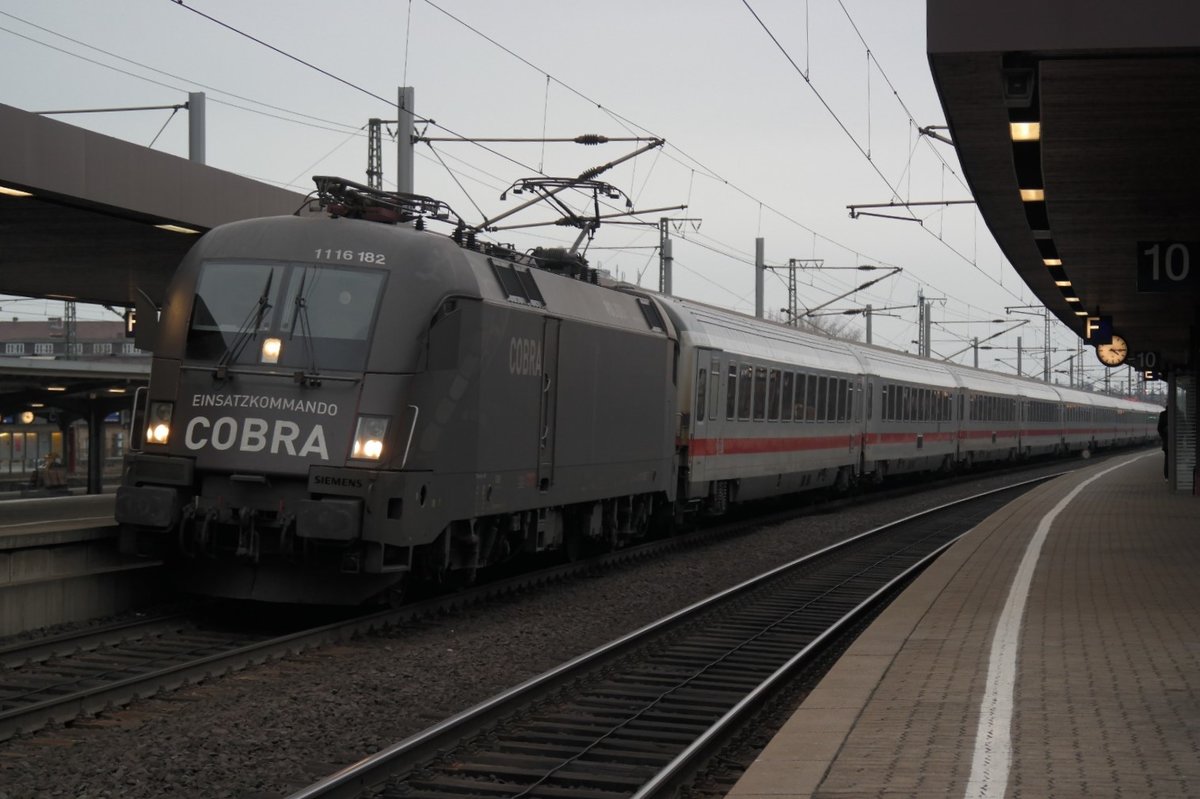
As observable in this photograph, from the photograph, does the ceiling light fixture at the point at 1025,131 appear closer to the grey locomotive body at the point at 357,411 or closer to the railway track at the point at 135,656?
the grey locomotive body at the point at 357,411

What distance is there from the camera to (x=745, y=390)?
75.0 ft

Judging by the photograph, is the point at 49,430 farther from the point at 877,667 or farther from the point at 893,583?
the point at 877,667

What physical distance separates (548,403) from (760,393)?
1009 cm

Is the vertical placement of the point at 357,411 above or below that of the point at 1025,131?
below

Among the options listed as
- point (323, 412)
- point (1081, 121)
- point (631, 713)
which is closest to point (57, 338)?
point (323, 412)

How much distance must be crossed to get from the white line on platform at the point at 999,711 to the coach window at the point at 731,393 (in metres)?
7.63

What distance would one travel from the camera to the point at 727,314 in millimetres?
23500

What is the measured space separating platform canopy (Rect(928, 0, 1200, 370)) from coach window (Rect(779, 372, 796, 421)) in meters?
6.11

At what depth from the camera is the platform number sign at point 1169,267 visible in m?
15.9

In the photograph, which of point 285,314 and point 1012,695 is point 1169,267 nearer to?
point 1012,695

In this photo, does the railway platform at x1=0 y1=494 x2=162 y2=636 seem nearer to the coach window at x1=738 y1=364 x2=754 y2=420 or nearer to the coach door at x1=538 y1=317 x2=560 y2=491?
the coach door at x1=538 y1=317 x2=560 y2=491

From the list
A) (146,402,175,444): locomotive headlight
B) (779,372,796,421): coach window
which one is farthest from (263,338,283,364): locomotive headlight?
(779,372,796,421): coach window

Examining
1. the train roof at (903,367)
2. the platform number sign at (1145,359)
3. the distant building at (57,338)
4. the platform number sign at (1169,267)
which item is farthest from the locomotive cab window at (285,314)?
the distant building at (57,338)

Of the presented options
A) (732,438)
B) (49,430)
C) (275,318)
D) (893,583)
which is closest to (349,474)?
(275,318)
